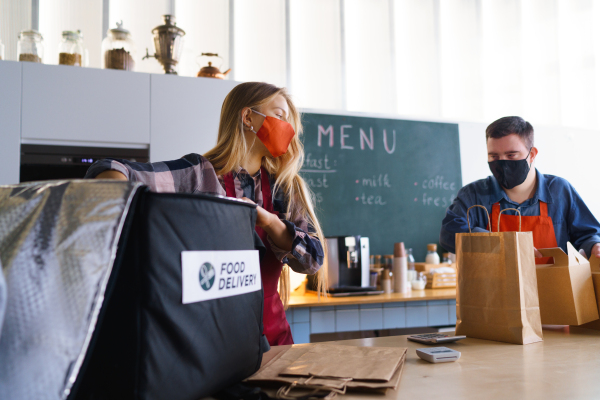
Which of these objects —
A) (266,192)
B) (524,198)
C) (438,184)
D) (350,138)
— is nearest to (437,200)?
(438,184)

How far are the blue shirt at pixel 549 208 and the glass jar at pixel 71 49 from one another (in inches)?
80.2

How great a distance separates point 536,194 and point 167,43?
2018 mm

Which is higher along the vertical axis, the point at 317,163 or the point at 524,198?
the point at 317,163

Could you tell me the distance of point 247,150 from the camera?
4.25 feet

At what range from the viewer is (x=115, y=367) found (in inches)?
17.1

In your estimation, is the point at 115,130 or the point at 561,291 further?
the point at 115,130

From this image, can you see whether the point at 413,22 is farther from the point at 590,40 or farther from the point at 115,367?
the point at 115,367

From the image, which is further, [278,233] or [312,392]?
[278,233]

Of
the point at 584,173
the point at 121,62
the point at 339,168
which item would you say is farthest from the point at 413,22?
the point at 121,62

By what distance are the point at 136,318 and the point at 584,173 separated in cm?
406

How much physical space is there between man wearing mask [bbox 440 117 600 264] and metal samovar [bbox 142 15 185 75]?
68.8 inches

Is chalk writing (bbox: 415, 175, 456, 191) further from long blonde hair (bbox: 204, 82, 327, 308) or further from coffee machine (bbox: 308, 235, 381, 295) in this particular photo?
long blonde hair (bbox: 204, 82, 327, 308)

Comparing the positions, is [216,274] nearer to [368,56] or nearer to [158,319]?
[158,319]

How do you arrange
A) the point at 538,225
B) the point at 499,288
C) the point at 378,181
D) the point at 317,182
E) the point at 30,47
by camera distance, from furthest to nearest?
1. the point at 378,181
2. the point at 317,182
3. the point at 30,47
4. the point at 538,225
5. the point at 499,288
